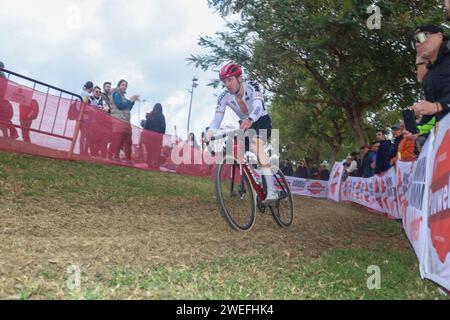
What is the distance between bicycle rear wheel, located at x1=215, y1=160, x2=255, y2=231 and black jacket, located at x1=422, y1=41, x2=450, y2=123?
7.87 feet

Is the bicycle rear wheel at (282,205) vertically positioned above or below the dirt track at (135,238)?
above

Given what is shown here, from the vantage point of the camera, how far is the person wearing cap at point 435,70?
13.1ft

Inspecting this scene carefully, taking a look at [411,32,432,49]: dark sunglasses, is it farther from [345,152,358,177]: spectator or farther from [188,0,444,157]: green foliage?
[345,152,358,177]: spectator

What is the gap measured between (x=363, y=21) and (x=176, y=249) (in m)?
9.91

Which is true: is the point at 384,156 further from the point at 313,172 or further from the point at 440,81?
the point at 313,172

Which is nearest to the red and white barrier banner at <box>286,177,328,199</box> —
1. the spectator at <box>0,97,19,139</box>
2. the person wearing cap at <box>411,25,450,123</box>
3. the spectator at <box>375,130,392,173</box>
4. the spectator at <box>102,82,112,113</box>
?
the spectator at <box>375,130,392,173</box>

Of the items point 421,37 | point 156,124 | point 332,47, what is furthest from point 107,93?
point 421,37

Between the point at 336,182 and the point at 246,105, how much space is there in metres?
12.1

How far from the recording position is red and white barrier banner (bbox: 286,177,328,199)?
19234 millimetres

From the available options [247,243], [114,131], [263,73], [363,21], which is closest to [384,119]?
[263,73]

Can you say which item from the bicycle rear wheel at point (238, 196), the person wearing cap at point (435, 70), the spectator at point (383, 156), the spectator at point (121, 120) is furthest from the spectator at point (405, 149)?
the spectator at point (121, 120)

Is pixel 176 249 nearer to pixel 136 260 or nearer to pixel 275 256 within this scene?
pixel 136 260

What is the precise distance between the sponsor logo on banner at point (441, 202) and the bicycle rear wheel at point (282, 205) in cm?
276

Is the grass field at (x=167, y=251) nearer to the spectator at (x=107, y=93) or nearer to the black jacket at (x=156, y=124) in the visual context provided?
the spectator at (x=107, y=93)
